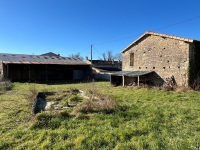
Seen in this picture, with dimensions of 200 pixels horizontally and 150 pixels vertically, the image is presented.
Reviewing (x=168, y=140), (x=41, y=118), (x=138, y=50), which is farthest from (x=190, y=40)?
(x=41, y=118)

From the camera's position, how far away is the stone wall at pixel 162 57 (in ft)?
35.6

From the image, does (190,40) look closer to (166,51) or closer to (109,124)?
(166,51)

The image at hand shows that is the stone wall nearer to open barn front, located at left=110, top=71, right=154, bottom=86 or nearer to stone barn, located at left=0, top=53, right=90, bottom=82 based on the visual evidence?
open barn front, located at left=110, top=71, right=154, bottom=86

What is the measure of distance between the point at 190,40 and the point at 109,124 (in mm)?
9085

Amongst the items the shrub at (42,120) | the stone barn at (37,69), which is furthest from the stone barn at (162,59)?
the stone barn at (37,69)

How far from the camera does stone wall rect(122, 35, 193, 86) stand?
10.8 m

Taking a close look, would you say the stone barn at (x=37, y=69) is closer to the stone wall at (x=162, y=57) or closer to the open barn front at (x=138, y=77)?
the open barn front at (x=138, y=77)

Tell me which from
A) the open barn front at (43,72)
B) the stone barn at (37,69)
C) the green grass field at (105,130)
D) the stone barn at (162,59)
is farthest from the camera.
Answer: the open barn front at (43,72)

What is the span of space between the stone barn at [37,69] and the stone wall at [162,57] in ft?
33.6

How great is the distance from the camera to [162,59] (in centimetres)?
1212

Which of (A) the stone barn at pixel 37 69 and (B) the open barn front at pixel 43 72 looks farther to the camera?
(B) the open barn front at pixel 43 72

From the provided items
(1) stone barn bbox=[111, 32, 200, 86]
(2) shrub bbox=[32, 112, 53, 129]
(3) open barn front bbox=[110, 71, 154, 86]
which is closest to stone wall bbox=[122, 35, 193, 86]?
(1) stone barn bbox=[111, 32, 200, 86]

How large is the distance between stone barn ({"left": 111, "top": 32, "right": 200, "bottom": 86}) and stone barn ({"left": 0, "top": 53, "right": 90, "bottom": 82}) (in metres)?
9.10

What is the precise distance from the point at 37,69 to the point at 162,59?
15823 mm
